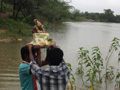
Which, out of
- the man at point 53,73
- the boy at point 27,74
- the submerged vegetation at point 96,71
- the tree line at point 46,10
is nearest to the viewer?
the man at point 53,73

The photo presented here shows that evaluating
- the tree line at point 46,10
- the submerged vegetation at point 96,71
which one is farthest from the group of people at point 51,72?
the tree line at point 46,10

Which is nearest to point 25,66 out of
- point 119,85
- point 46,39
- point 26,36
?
point 46,39

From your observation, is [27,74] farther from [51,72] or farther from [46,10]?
[46,10]

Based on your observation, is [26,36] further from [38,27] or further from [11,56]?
[38,27]

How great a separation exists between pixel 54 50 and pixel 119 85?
158 inches

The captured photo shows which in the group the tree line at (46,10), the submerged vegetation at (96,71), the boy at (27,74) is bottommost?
the submerged vegetation at (96,71)

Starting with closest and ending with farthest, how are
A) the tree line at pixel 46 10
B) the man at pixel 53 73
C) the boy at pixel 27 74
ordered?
1. the man at pixel 53 73
2. the boy at pixel 27 74
3. the tree line at pixel 46 10

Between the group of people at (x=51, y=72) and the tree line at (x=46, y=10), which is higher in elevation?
the tree line at (x=46, y=10)

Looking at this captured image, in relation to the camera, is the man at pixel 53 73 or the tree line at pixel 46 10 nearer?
the man at pixel 53 73

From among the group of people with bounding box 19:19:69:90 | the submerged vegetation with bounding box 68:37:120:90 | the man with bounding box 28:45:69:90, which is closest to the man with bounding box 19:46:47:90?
the group of people with bounding box 19:19:69:90

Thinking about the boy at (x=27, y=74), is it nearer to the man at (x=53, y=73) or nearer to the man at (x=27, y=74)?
the man at (x=27, y=74)

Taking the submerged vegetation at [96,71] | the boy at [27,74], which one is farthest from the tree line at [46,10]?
the boy at [27,74]

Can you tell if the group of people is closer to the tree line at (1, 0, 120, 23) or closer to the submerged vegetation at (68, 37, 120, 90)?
the submerged vegetation at (68, 37, 120, 90)

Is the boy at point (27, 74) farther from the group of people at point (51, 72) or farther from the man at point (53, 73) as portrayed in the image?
the man at point (53, 73)
